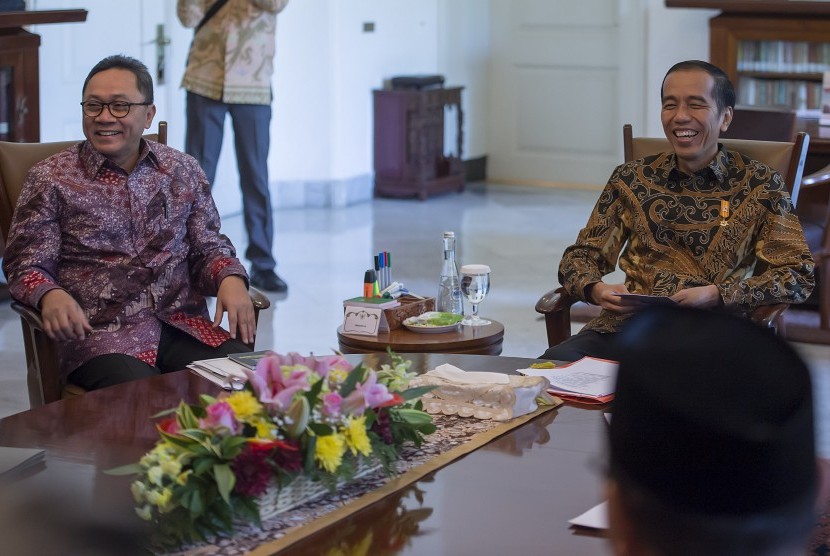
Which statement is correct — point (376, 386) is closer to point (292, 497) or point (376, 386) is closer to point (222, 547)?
point (292, 497)

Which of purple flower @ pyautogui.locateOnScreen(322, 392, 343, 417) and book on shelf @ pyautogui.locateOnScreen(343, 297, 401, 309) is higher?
purple flower @ pyautogui.locateOnScreen(322, 392, 343, 417)

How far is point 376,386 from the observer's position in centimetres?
183

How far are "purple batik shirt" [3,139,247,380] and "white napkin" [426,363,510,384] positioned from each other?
0.90 metres

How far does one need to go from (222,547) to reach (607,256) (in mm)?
1965

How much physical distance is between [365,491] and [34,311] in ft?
4.51

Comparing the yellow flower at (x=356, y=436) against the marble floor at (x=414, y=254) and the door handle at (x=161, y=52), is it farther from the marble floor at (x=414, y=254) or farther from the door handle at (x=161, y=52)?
the door handle at (x=161, y=52)

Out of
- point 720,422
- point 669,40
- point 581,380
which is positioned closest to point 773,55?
point 669,40

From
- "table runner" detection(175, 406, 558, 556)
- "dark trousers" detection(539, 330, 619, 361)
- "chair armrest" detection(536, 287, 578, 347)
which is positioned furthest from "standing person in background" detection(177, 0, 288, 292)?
"table runner" detection(175, 406, 558, 556)

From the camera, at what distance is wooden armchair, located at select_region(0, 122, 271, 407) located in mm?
2973

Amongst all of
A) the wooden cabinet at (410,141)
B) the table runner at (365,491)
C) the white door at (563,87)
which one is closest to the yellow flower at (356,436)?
the table runner at (365,491)

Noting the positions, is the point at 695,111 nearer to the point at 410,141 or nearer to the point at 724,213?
the point at 724,213

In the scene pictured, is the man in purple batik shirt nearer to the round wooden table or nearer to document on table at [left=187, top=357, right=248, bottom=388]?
the round wooden table

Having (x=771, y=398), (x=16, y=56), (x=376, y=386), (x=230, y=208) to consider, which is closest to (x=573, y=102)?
(x=230, y=208)

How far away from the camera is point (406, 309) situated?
3453 mm
